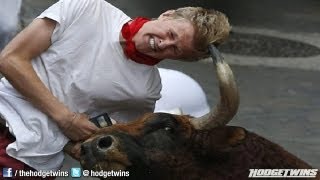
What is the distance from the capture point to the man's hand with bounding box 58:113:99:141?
3.76m

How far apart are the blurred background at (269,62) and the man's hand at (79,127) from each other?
1.24 metres

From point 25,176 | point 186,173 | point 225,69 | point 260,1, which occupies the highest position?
point 225,69

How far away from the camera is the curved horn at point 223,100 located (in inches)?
137

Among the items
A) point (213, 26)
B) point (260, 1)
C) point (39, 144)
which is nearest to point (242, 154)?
point (213, 26)

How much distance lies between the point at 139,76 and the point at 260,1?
1162 cm

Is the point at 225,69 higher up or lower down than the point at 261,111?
higher up

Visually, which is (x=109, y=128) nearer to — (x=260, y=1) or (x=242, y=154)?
(x=242, y=154)

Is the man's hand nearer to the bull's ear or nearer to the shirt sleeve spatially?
the shirt sleeve

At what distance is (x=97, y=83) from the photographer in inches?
150

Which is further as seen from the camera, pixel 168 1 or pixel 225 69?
pixel 168 1

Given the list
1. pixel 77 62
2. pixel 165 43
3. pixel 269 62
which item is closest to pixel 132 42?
pixel 165 43

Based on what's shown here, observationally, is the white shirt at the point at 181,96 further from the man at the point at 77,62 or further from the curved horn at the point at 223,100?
the curved horn at the point at 223,100

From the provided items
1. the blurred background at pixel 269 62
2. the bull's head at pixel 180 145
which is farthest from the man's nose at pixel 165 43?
the blurred background at pixel 269 62

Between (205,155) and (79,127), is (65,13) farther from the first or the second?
(205,155)
